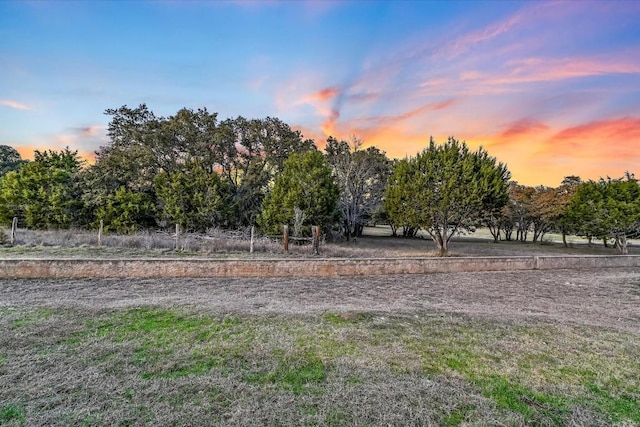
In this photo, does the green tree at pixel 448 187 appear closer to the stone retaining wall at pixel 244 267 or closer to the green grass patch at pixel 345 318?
the stone retaining wall at pixel 244 267

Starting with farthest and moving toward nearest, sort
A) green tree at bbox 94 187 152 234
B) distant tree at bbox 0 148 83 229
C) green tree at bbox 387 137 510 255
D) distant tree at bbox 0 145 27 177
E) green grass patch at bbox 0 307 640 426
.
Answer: distant tree at bbox 0 145 27 177 < distant tree at bbox 0 148 83 229 < green tree at bbox 94 187 152 234 < green tree at bbox 387 137 510 255 < green grass patch at bbox 0 307 640 426

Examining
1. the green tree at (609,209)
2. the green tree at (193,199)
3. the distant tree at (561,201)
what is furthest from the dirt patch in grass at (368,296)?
the distant tree at (561,201)

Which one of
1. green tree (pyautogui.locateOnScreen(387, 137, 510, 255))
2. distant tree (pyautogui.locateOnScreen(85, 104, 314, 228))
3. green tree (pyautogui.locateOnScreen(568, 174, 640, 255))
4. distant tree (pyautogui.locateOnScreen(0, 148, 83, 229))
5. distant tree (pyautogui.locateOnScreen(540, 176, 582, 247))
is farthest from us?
distant tree (pyautogui.locateOnScreen(540, 176, 582, 247))

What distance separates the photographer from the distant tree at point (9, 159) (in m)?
33.0

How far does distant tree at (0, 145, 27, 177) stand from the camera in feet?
108

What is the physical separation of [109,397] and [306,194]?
17.5 m

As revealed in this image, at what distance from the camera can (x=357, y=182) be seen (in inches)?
923

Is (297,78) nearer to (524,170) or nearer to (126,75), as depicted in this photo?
(126,75)

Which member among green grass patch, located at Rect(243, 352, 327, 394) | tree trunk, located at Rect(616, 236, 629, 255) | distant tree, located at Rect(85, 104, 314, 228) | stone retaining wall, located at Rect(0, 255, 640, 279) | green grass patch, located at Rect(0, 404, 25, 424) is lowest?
green grass patch, located at Rect(0, 404, 25, 424)

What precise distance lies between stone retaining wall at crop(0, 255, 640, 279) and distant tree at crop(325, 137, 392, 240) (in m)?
12.7

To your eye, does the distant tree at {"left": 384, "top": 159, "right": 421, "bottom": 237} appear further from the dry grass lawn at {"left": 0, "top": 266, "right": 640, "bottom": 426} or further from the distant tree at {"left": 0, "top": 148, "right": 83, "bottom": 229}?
the distant tree at {"left": 0, "top": 148, "right": 83, "bottom": 229}

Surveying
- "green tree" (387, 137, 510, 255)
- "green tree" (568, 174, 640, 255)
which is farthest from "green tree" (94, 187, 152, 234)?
"green tree" (568, 174, 640, 255)

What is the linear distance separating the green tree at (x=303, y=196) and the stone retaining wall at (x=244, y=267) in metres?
10.3

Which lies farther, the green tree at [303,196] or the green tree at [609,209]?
the green tree at [303,196]
